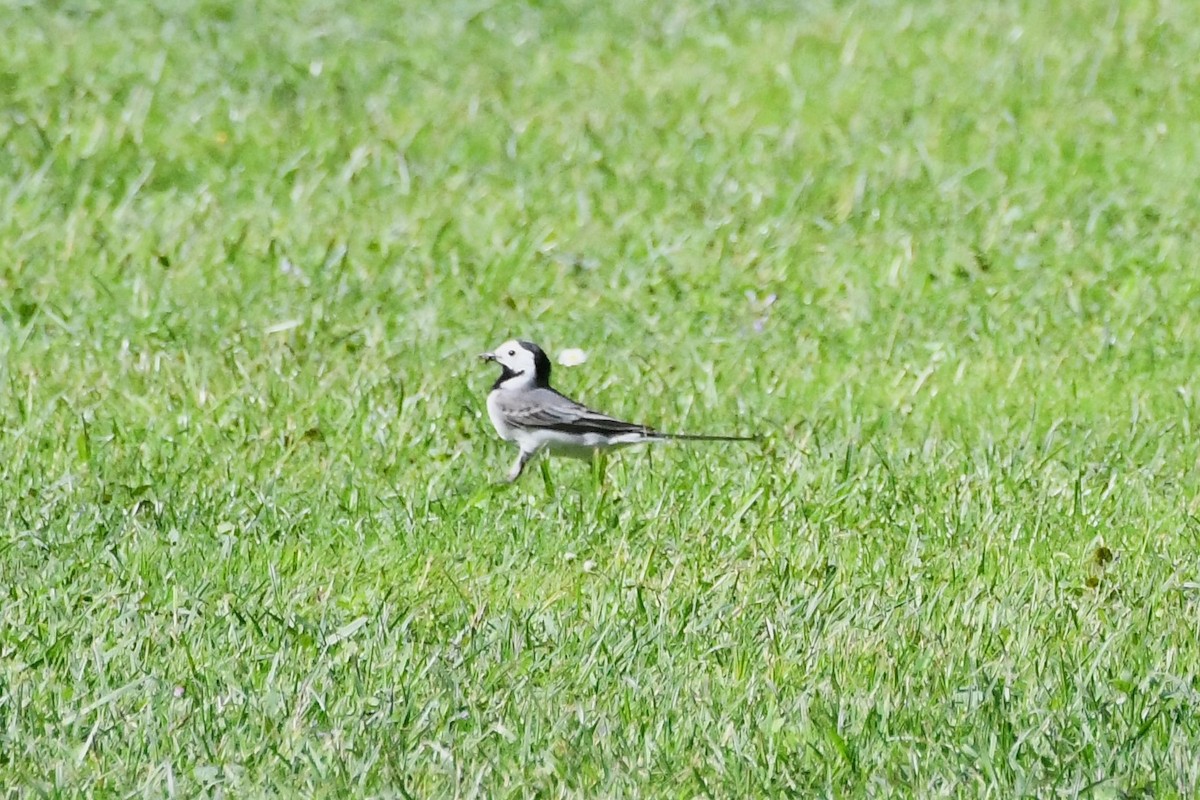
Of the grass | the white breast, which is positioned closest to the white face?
the white breast

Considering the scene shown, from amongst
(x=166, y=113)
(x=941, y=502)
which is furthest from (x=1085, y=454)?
(x=166, y=113)

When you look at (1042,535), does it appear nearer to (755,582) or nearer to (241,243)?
(755,582)

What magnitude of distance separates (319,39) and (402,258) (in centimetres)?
305

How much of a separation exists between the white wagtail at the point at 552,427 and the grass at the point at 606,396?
13cm

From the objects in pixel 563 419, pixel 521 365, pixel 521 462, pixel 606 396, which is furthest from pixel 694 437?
pixel 606 396

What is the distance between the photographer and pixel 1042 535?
562cm

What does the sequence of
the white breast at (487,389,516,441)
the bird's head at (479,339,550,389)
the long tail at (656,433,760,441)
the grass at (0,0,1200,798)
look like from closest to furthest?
the grass at (0,0,1200,798) → the long tail at (656,433,760,441) → the white breast at (487,389,516,441) → the bird's head at (479,339,550,389)

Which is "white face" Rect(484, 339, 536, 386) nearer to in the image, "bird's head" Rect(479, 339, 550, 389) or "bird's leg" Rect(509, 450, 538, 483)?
"bird's head" Rect(479, 339, 550, 389)

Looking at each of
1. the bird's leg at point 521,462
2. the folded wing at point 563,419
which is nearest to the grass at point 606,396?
the bird's leg at point 521,462

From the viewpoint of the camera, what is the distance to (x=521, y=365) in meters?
6.51

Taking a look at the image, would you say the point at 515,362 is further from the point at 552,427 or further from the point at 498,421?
the point at 552,427

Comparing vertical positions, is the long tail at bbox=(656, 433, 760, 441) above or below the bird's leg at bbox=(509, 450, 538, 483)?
above

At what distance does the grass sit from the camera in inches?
171

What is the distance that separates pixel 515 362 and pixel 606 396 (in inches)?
21.5
